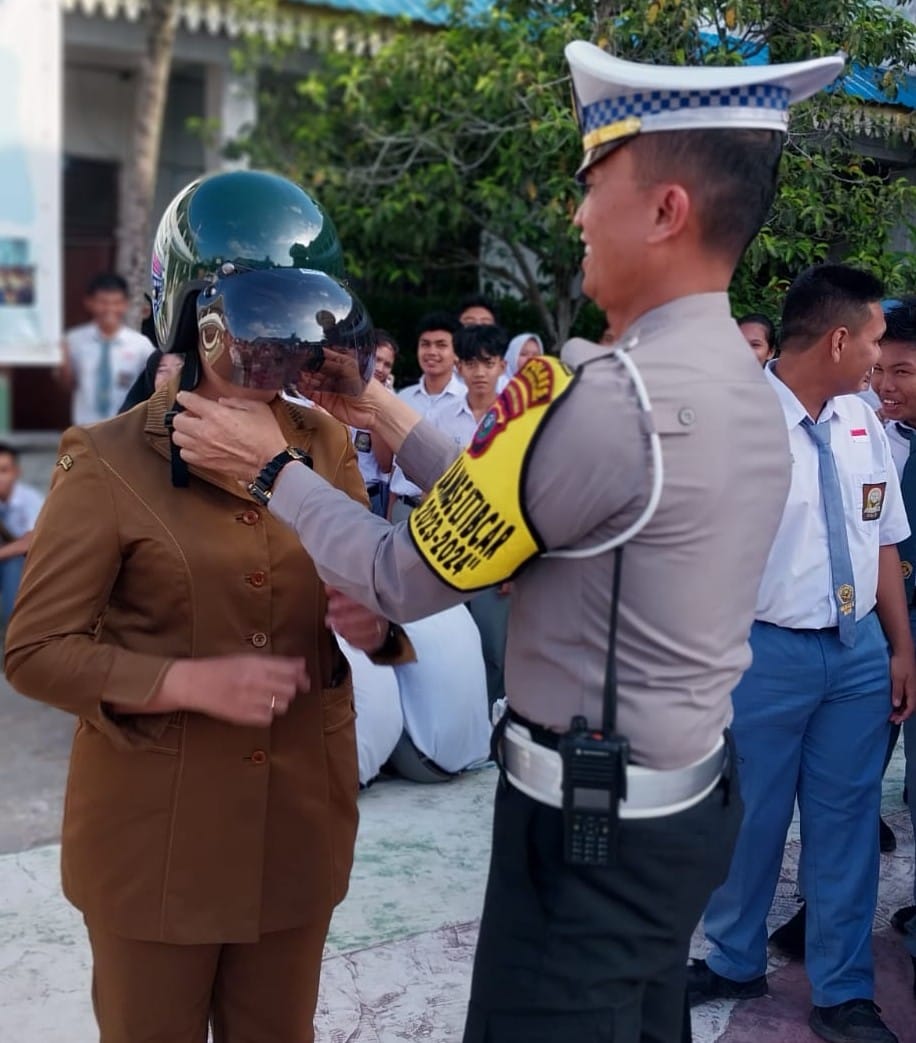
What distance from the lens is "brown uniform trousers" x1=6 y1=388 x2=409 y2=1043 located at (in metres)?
1.75

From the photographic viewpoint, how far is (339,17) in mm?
9539

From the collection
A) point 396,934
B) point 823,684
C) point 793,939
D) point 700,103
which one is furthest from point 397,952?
point 700,103

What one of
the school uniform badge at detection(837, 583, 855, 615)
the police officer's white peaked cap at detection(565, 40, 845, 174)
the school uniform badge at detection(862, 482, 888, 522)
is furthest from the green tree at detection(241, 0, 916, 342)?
the police officer's white peaked cap at detection(565, 40, 845, 174)

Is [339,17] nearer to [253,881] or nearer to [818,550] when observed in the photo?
[818,550]

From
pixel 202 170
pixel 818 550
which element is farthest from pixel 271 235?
pixel 202 170

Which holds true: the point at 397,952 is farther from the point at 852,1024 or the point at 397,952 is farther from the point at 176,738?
the point at 176,738

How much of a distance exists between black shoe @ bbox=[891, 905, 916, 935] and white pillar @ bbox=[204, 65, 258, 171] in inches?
320

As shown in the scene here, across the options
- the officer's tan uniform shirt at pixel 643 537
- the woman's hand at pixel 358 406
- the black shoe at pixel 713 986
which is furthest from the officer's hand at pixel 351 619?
the black shoe at pixel 713 986

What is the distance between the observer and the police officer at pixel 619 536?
1.50 meters

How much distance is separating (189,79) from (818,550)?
997 centimetres

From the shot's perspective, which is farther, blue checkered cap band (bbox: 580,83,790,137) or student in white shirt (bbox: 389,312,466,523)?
student in white shirt (bbox: 389,312,466,523)

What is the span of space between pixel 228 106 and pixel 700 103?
31.1 ft

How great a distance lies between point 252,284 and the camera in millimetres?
1675

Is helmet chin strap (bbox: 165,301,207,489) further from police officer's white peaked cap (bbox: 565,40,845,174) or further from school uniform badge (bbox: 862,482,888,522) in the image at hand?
school uniform badge (bbox: 862,482,888,522)
